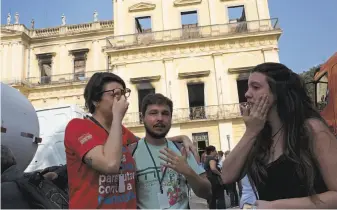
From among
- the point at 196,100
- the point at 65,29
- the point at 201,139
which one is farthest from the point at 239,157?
the point at 65,29

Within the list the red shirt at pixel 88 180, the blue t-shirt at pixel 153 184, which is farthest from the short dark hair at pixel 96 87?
the blue t-shirt at pixel 153 184

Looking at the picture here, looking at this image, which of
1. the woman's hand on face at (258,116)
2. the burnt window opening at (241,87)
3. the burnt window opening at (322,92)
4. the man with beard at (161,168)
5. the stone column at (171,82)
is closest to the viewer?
the woman's hand on face at (258,116)

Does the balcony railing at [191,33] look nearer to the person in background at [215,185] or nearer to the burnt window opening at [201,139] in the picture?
the burnt window opening at [201,139]

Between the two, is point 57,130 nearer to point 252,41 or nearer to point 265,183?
point 265,183

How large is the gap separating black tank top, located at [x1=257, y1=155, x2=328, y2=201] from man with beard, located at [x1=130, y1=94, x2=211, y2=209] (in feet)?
1.74

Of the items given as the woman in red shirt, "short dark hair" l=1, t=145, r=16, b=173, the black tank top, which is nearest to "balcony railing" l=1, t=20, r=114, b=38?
the woman in red shirt

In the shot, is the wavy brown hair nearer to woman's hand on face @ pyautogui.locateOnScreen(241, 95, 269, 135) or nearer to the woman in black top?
the woman in black top

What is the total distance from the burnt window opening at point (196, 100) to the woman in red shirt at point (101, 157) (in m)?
16.0

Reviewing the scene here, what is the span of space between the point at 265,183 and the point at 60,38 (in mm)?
26372

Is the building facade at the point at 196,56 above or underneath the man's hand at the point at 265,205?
above

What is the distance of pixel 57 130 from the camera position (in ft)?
22.9

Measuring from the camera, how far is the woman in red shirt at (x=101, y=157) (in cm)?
167

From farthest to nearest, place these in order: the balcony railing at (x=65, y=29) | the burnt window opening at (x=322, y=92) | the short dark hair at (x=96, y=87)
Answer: the balcony railing at (x=65, y=29) → the burnt window opening at (x=322, y=92) → the short dark hair at (x=96, y=87)

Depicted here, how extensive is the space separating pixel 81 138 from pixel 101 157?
0.21 metres
